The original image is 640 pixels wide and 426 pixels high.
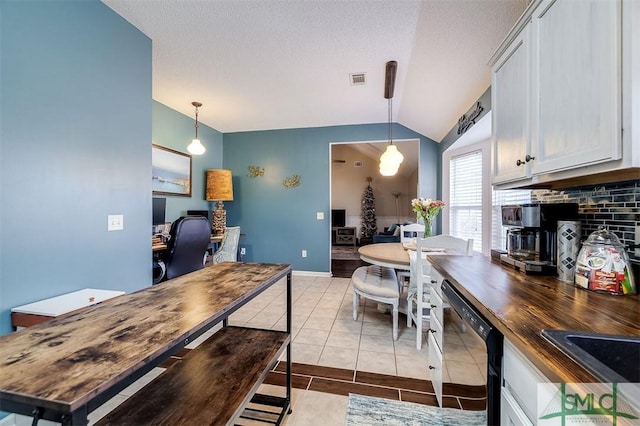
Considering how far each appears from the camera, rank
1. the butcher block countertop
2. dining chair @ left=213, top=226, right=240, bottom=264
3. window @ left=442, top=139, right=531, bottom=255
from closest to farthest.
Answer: the butcher block countertop < window @ left=442, top=139, right=531, bottom=255 < dining chair @ left=213, top=226, right=240, bottom=264

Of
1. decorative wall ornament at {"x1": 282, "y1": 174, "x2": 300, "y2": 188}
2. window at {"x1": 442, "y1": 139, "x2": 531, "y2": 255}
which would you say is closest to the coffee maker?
window at {"x1": 442, "y1": 139, "x2": 531, "y2": 255}

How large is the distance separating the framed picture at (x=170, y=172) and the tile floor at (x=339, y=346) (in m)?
2.05

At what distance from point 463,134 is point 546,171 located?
2.18 m

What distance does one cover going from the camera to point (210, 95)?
3414mm

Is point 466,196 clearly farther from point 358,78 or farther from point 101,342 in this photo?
point 101,342

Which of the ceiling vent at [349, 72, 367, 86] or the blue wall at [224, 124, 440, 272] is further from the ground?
the ceiling vent at [349, 72, 367, 86]

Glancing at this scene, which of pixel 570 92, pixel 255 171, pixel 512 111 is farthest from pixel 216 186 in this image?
pixel 570 92

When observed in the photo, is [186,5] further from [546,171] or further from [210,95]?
[546,171]

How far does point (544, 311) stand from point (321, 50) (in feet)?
8.38

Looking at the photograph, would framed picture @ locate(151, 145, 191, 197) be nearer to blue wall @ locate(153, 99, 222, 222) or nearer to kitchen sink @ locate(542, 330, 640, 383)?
blue wall @ locate(153, 99, 222, 222)

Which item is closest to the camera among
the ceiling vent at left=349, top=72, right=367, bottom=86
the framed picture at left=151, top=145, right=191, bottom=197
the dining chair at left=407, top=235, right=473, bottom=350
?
the dining chair at left=407, top=235, right=473, bottom=350

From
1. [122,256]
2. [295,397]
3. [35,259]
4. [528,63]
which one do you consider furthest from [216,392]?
[528,63]

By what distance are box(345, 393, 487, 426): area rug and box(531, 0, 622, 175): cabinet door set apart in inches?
54.4

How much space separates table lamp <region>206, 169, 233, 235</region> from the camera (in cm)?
435
